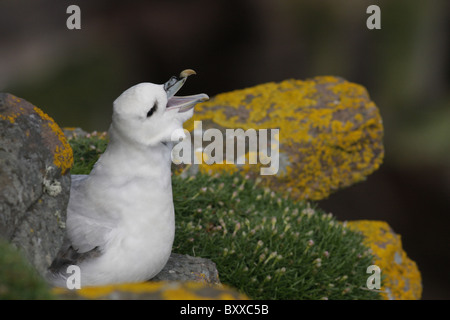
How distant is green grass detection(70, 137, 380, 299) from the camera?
18.2ft

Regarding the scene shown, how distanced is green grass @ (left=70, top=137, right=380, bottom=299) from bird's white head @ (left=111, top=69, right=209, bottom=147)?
67.1 inches

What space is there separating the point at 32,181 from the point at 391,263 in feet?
14.1

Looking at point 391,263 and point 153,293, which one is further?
point 391,263

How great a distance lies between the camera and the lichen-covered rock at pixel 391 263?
6.72 metres

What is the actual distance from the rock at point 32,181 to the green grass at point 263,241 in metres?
1.79

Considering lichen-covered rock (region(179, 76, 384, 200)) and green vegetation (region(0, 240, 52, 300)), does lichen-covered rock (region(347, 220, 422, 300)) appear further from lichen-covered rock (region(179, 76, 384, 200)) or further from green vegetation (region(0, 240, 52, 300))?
green vegetation (region(0, 240, 52, 300))

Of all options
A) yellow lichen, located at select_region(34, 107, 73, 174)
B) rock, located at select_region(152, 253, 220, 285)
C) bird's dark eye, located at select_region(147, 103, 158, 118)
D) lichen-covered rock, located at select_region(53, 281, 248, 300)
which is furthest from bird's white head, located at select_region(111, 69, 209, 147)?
lichen-covered rock, located at select_region(53, 281, 248, 300)

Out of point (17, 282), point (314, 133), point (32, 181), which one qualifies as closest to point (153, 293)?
point (17, 282)

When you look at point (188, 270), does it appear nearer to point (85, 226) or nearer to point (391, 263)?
point (85, 226)

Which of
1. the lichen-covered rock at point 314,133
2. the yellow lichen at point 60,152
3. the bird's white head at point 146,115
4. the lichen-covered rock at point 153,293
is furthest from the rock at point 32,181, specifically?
the lichen-covered rock at point 314,133

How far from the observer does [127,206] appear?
13.6 feet

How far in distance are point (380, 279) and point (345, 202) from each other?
145 inches

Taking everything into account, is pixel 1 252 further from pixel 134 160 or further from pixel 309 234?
pixel 309 234

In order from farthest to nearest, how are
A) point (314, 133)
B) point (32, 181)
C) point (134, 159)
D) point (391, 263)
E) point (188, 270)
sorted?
point (314, 133), point (391, 263), point (188, 270), point (134, 159), point (32, 181)
